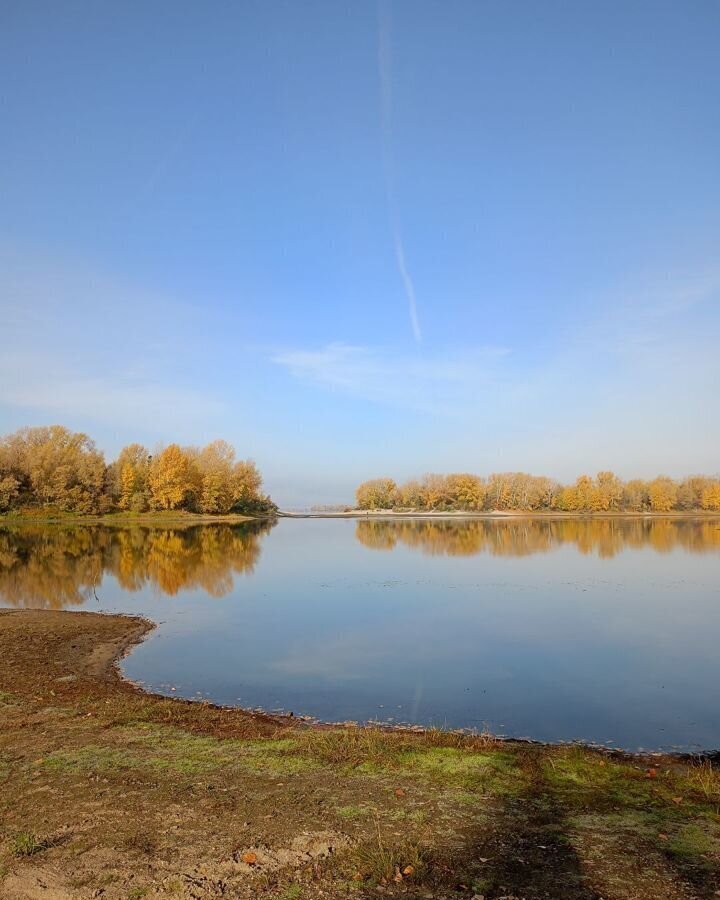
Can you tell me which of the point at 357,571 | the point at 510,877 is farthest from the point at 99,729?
the point at 357,571

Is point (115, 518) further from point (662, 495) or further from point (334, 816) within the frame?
point (662, 495)

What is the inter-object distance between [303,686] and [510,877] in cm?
918

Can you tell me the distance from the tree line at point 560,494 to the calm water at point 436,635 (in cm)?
11820

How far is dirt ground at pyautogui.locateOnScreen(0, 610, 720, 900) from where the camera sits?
5051 mm

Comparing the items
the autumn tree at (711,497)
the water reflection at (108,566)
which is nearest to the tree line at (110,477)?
the water reflection at (108,566)

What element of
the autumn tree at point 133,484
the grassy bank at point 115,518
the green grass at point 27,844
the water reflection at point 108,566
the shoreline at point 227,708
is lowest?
the shoreline at point 227,708

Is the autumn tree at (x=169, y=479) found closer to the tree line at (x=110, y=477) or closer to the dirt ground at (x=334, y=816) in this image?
the tree line at (x=110, y=477)

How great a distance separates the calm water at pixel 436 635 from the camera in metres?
12.2

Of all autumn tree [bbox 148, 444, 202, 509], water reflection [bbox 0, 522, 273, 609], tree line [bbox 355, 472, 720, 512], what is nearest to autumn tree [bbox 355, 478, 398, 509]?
tree line [bbox 355, 472, 720, 512]

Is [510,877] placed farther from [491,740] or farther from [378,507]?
[378,507]

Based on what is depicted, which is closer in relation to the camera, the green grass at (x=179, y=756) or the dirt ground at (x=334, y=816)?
the dirt ground at (x=334, y=816)

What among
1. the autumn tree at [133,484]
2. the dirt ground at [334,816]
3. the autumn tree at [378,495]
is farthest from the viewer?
the autumn tree at [378,495]

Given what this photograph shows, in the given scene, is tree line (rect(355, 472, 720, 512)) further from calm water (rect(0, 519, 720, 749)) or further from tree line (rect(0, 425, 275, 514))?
calm water (rect(0, 519, 720, 749))

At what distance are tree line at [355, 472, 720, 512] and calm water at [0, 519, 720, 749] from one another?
118203 mm
